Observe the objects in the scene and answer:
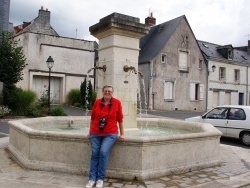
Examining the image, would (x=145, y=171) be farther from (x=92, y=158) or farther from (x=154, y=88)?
(x=154, y=88)

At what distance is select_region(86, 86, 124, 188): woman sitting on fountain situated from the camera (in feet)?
15.9

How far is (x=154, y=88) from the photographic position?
2678cm

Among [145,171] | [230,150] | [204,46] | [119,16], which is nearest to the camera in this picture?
[145,171]

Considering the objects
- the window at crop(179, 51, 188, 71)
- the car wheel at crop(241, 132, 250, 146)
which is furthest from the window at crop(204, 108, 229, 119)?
the window at crop(179, 51, 188, 71)

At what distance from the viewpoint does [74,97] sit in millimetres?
23359

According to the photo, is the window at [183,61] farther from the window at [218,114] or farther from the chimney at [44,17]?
the window at [218,114]

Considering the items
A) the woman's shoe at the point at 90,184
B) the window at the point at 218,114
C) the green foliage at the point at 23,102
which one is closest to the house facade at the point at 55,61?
the green foliage at the point at 23,102

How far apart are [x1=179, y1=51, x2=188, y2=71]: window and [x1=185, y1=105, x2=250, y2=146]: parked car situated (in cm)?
1818

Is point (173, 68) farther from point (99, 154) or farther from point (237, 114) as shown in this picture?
point (99, 154)

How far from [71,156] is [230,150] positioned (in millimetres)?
4624

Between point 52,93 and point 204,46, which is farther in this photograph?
point 204,46

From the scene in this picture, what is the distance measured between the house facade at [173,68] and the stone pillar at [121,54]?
19.3m

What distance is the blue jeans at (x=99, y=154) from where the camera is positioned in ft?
15.8

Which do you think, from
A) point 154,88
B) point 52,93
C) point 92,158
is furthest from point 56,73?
point 92,158
